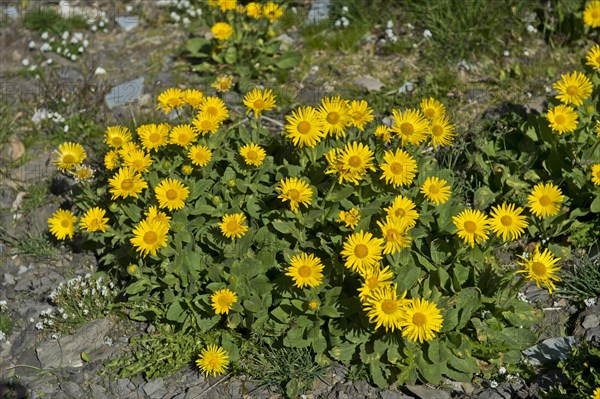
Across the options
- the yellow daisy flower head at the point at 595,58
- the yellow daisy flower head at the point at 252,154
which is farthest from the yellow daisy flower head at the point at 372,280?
the yellow daisy flower head at the point at 595,58

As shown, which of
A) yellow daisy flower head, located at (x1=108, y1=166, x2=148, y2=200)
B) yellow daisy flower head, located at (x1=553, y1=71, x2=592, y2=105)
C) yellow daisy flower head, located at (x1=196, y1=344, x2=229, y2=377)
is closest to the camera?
yellow daisy flower head, located at (x1=196, y1=344, x2=229, y2=377)

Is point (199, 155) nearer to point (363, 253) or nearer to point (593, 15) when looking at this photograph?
point (363, 253)

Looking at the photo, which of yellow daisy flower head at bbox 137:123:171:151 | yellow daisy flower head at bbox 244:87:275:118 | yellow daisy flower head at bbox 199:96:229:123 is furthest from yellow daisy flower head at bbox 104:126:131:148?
yellow daisy flower head at bbox 244:87:275:118

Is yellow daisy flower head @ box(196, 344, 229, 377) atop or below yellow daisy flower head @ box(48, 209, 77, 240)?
below

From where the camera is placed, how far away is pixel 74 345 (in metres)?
4.29

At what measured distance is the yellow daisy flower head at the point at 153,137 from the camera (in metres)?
4.24

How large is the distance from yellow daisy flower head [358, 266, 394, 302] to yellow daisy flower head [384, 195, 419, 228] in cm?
32

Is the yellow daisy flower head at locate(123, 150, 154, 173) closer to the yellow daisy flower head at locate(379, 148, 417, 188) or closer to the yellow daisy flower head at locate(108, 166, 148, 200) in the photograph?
the yellow daisy flower head at locate(108, 166, 148, 200)

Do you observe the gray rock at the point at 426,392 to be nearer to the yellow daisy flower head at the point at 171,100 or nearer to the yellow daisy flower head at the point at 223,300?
the yellow daisy flower head at the point at 223,300

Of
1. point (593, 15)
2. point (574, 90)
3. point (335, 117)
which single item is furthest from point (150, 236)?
point (593, 15)

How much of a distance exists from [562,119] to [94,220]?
309 cm

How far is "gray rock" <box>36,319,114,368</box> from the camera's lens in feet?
13.9

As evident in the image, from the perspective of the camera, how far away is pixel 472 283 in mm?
4027

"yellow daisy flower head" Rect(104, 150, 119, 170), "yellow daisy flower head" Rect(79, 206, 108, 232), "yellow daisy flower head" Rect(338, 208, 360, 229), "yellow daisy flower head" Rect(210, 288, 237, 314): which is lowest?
"yellow daisy flower head" Rect(210, 288, 237, 314)
